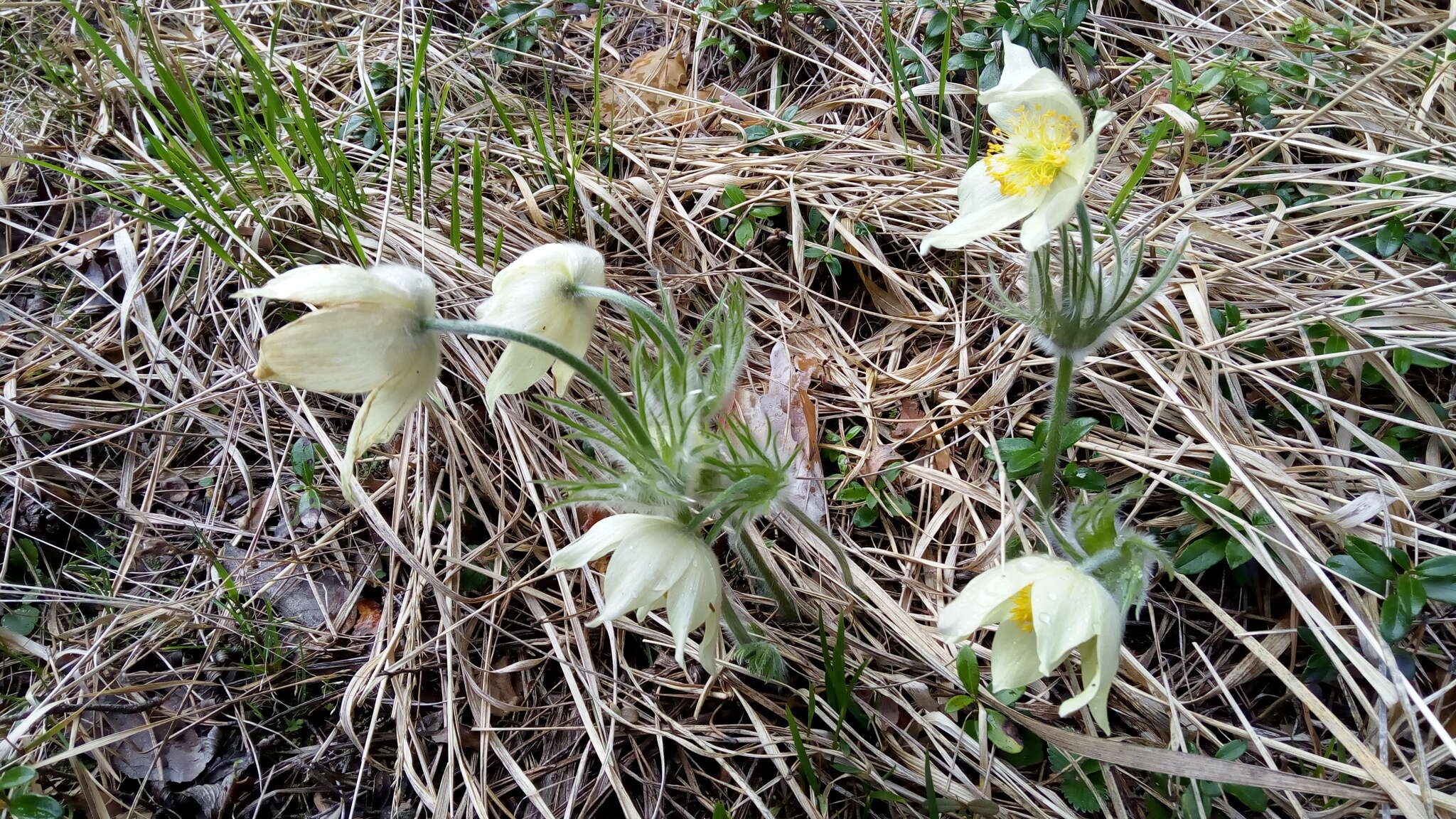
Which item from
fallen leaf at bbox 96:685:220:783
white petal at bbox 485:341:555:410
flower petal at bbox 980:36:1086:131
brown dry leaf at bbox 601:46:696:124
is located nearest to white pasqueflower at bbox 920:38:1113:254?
flower petal at bbox 980:36:1086:131

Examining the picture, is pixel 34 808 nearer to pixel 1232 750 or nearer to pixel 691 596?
pixel 691 596

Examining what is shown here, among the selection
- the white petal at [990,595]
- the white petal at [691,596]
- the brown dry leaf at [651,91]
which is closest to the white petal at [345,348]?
the white petal at [691,596]

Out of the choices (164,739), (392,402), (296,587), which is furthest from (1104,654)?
(164,739)

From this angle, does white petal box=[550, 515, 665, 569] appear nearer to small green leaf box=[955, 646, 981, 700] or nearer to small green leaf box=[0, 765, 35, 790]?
small green leaf box=[955, 646, 981, 700]

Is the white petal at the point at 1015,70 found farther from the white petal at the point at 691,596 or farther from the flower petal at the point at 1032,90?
the white petal at the point at 691,596

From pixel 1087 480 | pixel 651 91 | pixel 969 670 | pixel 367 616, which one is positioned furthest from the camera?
pixel 651 91

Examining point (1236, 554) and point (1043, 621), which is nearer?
point (1043, 621)
